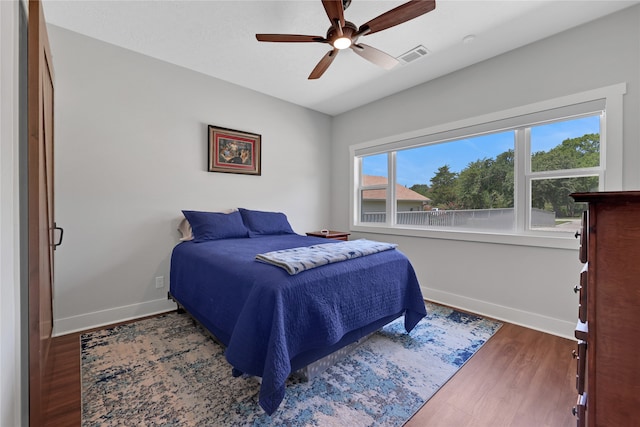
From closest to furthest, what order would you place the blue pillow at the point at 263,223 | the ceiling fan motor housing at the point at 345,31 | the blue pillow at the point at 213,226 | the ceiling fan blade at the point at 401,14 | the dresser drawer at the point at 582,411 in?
the dresser drawer at the point at 582,411
the ceiling fan blade at the point at 401,14
the ceiling fan motor housing at the point at 345,31
the blue pillow at the point at 213,226
the blue pillow at the point at 263,223

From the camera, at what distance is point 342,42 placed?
2.01 metres

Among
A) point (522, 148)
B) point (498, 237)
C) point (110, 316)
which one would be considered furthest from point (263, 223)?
point (522, 148)

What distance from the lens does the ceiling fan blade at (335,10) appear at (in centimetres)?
165

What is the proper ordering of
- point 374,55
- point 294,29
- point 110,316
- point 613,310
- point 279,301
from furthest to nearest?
point 110,316
point 294,29
point 374,55
point 279,301
point 613,310

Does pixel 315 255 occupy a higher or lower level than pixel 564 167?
lower

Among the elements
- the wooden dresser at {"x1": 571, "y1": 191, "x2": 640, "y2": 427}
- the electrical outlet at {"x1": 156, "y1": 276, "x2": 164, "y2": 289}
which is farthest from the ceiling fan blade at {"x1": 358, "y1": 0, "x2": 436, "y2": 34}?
the electrical outlet at {"x1": 156, "y1": 276, "x2": 164, "y2": 289}

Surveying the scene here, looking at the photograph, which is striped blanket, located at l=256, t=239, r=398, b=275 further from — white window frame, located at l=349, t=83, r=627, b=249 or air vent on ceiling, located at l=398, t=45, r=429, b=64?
air vent on ceiling, located at l=398, t=45, r=429, b=64

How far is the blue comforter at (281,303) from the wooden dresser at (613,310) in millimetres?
1135

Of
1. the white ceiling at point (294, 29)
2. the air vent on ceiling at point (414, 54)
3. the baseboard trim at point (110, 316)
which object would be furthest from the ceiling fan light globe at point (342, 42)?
the baseboard trim at point (110, 316)

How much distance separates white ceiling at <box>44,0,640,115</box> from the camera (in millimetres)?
2055

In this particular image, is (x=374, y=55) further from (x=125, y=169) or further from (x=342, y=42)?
(x=125, y=169)

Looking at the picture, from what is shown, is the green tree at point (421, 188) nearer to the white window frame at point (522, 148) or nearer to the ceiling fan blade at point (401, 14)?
the white window frame at point (522, 148)

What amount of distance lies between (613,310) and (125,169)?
340 centimetres

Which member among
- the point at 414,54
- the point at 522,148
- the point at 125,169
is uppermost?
the point at 414,54
